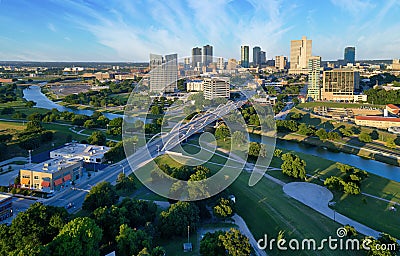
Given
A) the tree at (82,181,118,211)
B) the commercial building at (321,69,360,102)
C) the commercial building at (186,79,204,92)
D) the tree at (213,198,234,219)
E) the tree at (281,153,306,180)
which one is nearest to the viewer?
the tree at (213,198,234,219)

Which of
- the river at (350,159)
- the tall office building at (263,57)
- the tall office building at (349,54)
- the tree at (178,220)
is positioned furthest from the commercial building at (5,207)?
the tall office building at (349,54)

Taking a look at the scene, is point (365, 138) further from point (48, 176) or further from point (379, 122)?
point (48, 176)

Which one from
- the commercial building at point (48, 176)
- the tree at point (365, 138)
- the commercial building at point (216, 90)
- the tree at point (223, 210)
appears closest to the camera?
the tree at point (223, 210)

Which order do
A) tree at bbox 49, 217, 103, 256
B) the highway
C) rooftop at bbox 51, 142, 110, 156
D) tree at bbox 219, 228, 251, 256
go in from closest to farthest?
tree at bbox 49, 217, 103, 256, tree at bbox 219, 228, 251, 256, the highway, rooftop at bbox 51, 142, 110, 156

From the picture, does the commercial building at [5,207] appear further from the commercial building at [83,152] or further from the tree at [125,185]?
the commercial building at [83,152]

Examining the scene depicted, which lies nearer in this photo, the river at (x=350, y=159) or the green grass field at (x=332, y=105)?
the river at (x=350, y=159)

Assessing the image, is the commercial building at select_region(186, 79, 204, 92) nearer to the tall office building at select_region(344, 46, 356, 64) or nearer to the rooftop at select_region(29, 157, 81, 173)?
the rooftop at select_region(29, 157, 81, 173)

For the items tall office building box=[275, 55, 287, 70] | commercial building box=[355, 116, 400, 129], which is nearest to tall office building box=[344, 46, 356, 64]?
tall office building box=[275, 55, 287, 70]
